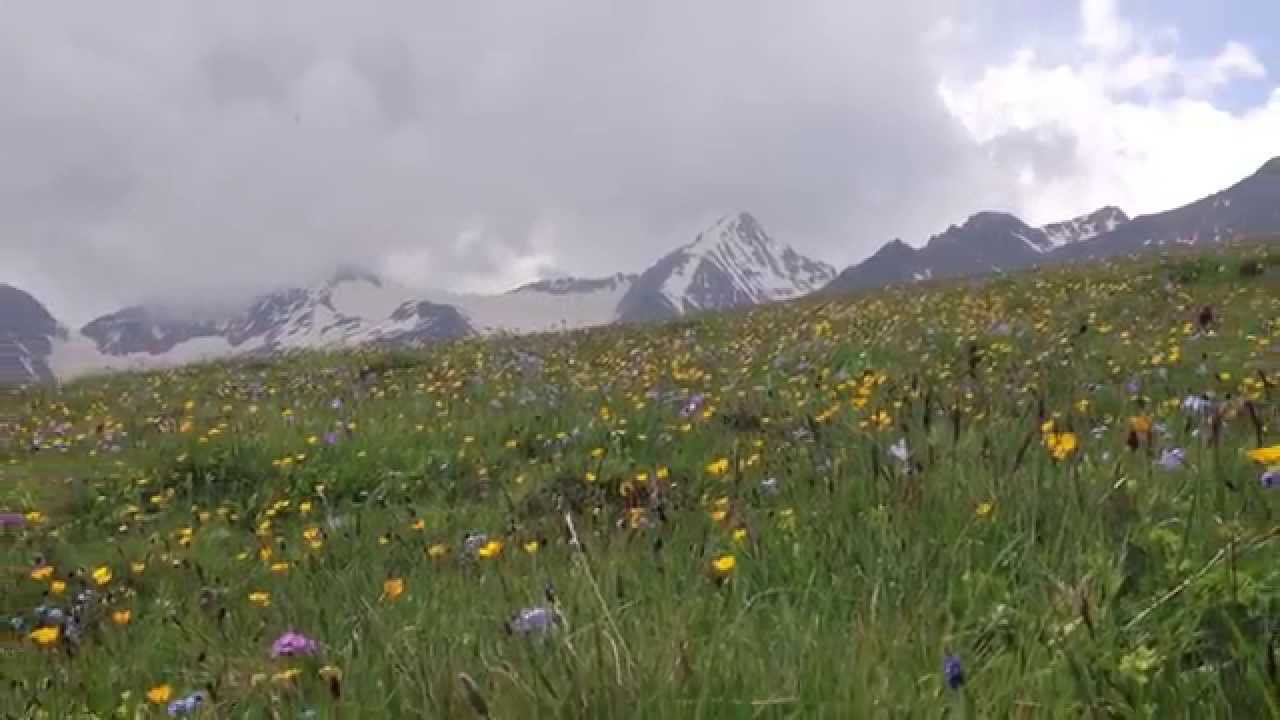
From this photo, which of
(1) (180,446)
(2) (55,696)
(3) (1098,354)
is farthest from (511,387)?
(2) (55,696)

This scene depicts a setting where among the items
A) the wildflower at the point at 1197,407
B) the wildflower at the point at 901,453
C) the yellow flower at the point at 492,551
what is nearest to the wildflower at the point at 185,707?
→ the yellow flower at the point at 492,551

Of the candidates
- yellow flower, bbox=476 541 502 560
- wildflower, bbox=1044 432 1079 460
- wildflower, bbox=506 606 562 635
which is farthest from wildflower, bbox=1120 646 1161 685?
yellow flower, bbox=476 541 502 560

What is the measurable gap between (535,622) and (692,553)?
0.92 m

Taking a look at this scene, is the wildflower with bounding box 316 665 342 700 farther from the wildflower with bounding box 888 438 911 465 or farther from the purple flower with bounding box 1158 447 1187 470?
the purple flower with bounding box 1158 447 1187 470

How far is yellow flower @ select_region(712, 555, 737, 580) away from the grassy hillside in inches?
0.5

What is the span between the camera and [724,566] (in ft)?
9.62

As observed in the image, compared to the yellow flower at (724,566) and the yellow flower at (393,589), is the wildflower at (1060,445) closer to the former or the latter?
the yellow flower at (724,566)

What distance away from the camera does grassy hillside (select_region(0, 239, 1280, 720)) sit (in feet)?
6.91

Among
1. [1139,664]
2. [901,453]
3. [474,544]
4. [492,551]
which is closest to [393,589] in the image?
[492,551]

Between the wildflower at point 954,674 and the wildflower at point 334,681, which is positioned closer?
the wildflower at point 954,674

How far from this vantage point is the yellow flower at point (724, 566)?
2908 millimetres

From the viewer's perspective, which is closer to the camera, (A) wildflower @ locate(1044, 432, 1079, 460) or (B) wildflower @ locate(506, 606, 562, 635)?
(B) wildflower @ locate(506, 606, 562, 635)

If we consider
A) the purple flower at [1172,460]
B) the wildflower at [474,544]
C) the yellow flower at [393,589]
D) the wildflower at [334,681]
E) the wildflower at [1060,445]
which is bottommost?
the wildflower at [474,544]

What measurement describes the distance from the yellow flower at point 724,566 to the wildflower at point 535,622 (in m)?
0.57
